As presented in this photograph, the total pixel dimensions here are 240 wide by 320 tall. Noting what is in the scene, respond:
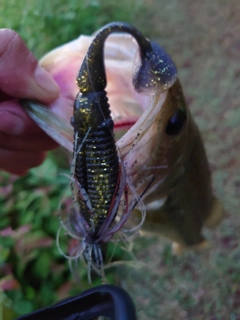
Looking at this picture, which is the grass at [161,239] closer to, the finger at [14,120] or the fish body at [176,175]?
the fish body at [176,175]

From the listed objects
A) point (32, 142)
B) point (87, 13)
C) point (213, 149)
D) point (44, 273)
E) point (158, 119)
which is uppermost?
point (158, 119)

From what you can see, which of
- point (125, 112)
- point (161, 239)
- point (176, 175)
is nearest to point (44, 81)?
point (125, 112)

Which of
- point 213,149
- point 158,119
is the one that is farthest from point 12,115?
point 213,149

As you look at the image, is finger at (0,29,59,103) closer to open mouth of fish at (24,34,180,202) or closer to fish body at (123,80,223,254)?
open mouth of fish at (24,34,180,202)

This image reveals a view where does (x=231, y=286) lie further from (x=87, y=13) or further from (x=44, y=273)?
(x=87, y=13)

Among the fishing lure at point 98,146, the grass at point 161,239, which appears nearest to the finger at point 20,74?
the fishing lure at point 98,146

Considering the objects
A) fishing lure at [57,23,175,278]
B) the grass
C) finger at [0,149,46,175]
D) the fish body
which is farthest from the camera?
the grass

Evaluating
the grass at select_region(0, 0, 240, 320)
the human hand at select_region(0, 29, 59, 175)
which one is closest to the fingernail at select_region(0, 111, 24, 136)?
the human hand at select_region(0, 29, 59, 175)
